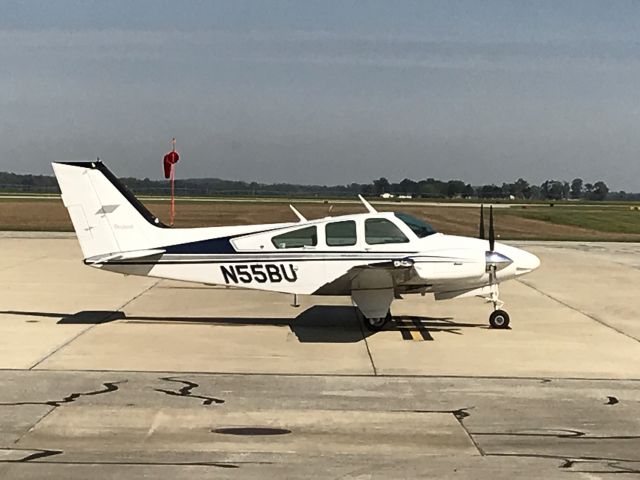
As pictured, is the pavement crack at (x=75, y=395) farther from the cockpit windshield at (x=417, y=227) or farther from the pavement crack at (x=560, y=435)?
the cockpit windshield at (x=417, y=227)

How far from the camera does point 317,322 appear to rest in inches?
574

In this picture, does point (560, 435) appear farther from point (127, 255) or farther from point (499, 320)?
point (127, 255)

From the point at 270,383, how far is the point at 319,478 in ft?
11.0

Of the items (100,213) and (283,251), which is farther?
(100,213)

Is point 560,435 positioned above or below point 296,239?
below

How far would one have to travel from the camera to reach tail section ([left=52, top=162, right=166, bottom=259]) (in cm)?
1330

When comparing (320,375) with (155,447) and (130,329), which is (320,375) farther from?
(130,329)

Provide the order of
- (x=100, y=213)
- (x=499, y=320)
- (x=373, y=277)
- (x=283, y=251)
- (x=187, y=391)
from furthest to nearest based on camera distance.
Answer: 1. (x=499, y=320)
2. (x=100, y=213)
3. (x=283, y=251)
4. (x=373, y=277)
5. (x=187, y=391)

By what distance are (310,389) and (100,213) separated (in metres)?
5.72

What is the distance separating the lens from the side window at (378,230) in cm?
1323

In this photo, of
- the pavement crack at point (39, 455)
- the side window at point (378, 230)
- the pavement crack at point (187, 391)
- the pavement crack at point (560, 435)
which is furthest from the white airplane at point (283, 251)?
the pavement crack at point (39, 455)

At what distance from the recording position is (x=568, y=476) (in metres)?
6.62

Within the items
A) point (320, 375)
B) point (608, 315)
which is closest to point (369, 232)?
point (320, 375)

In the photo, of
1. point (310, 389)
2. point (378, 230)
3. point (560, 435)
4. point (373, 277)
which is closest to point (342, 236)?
point (378, 230)
